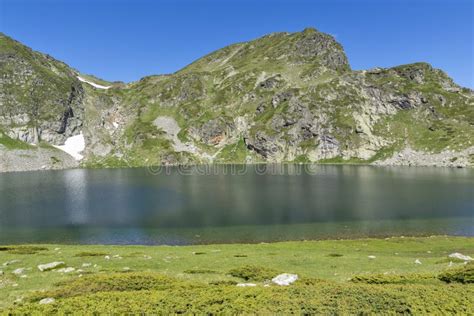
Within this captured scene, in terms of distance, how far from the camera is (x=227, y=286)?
59.8ft

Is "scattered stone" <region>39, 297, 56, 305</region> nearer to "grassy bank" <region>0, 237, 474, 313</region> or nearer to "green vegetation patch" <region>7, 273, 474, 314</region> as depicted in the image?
"grassy bank" <region>0, 237, 474, 313</region>

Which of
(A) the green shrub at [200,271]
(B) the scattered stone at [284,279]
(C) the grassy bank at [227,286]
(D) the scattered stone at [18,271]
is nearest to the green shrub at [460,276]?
(C) the grassy bank at [227,286]

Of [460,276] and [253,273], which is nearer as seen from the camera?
[460,276]

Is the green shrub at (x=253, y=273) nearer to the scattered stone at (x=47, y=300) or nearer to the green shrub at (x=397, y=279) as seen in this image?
the green shrub at (x=397, y=279)

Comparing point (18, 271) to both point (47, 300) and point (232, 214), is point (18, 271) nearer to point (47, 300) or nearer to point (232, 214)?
point (47, 300)

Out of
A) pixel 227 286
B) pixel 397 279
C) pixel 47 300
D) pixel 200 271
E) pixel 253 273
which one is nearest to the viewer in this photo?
pixel 47 300

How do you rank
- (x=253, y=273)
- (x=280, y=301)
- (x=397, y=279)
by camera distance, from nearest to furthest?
(x=280, y=301), (x=397, y=279), (x=253, y=273)

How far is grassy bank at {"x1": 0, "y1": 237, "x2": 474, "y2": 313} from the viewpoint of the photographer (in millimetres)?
13859

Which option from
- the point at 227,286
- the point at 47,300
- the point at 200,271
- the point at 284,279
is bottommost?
the point at 200,271

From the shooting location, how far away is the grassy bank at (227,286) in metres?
13.9

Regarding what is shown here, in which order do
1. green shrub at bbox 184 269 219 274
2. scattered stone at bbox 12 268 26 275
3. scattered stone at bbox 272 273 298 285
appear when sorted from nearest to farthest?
scattered stone at bbox 272 273 298 285, scattered stone at bbox 12 268 26 275, green shrub at bbox 184 269 219 274

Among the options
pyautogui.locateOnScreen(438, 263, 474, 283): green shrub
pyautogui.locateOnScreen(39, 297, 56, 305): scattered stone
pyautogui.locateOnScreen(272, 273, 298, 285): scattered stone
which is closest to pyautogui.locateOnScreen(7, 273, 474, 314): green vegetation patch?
pyautogui.locateOnScreen(39, 297, 56, 305): scattered stone

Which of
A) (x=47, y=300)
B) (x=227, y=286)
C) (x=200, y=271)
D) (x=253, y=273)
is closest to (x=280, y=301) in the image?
(x=227, y=286)

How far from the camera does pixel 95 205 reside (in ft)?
318
